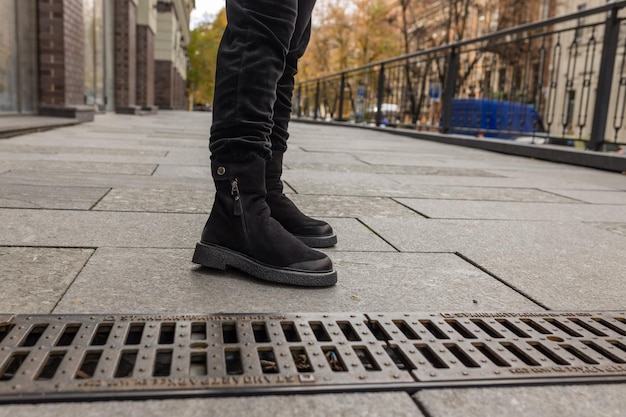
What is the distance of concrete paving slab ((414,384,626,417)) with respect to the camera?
3.49ft

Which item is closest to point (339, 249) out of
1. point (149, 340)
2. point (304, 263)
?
point (304, 263)

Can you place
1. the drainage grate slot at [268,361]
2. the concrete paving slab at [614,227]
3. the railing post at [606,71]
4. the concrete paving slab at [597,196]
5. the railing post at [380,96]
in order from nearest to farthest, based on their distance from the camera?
the drainage grate slot at [268,361] → the concrete paving slab at [614,227] → the concrete paving slab at [597,196] → the railing post at [606,71] → the railing post at [380,96]

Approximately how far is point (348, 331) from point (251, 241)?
0.51 meters

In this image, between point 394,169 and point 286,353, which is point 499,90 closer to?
point 394,169

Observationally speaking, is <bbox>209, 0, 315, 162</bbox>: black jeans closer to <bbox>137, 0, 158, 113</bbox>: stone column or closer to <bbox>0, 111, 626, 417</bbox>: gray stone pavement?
<bbox>0, 111, 626, 417</bbox>: gray stone pavement

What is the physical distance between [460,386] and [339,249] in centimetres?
110

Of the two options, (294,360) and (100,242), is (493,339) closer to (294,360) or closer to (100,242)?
(294,360)

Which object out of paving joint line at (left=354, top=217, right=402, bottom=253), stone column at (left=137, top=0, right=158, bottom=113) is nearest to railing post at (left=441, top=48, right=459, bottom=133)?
paving joint line at (left=354, top=217, right=402, bottom=253)

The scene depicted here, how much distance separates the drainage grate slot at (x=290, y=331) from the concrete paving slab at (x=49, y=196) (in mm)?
1628

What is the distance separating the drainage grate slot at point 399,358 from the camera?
1.26 metres

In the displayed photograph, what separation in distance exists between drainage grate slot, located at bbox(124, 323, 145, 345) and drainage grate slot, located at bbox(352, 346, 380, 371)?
20.6 inches

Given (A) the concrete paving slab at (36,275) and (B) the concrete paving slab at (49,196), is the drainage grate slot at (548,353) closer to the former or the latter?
(A) the concrete paving slab at (36,275)

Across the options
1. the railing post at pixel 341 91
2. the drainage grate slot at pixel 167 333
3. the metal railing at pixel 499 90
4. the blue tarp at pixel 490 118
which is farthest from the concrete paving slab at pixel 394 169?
the railing post at pixel 341 91

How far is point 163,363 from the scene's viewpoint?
1.24m
